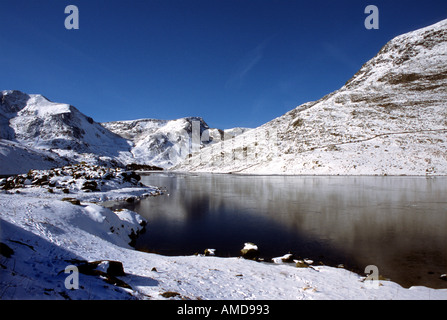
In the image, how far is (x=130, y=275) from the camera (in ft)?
27.4

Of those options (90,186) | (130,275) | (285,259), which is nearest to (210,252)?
(285,259)

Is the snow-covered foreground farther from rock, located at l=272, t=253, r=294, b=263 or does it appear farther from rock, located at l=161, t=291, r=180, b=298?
rock, located at l=272, t=253, r=294, b=263

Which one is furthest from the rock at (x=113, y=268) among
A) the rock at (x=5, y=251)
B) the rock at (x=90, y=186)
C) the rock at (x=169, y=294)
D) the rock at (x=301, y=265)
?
the rock at (x=90, y=186)

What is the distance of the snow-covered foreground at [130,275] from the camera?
6117mm

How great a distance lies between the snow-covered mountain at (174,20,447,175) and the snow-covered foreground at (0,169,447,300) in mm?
71098

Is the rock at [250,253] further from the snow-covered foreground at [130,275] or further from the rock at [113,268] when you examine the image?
the rock at [113,268]

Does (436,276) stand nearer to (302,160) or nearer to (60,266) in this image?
(60,266)

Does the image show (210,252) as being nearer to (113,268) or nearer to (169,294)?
(113,268)

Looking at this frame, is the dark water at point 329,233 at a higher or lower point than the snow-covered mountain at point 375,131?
lower

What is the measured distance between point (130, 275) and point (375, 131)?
10253 centimetres

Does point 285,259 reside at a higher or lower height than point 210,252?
higher

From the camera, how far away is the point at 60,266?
292 inches

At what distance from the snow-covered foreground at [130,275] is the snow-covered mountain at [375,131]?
71.1 meters
